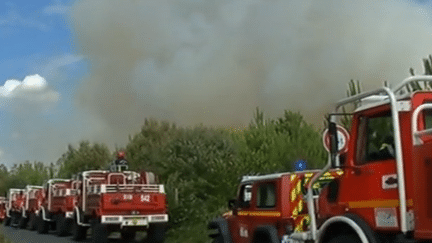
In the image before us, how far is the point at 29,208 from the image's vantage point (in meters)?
32.5

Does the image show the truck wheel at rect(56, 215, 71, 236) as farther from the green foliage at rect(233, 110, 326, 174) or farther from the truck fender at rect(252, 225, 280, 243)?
the truck fender at rect(252, 225, 280, 243)

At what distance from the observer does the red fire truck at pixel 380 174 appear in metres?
6.84

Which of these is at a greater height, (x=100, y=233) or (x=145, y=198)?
(x=145, y=198)

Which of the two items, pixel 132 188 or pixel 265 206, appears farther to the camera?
pixel 132 188

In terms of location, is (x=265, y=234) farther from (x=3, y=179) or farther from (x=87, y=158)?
(x=3, y=179)

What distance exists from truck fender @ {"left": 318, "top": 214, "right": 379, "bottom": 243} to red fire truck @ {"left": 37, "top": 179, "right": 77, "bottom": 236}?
17.3 m

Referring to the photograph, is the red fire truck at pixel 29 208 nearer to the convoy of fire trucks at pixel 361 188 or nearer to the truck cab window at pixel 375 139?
the convoy of fire trucks at pixel 361 188

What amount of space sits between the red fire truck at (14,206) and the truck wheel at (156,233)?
1451 centimetres

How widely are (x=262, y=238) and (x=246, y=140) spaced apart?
23.5 metres

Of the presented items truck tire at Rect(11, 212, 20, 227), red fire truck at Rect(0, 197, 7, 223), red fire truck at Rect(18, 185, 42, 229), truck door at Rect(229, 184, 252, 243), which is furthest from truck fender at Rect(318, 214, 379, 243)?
red fire truck at Rect(0, 197, 7, 223)

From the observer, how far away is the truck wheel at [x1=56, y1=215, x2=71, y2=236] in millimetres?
25891

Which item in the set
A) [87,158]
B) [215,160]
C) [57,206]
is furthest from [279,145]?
[87,158]

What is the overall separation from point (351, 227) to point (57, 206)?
20.6 m

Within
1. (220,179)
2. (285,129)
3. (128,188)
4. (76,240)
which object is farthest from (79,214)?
(285,129)
